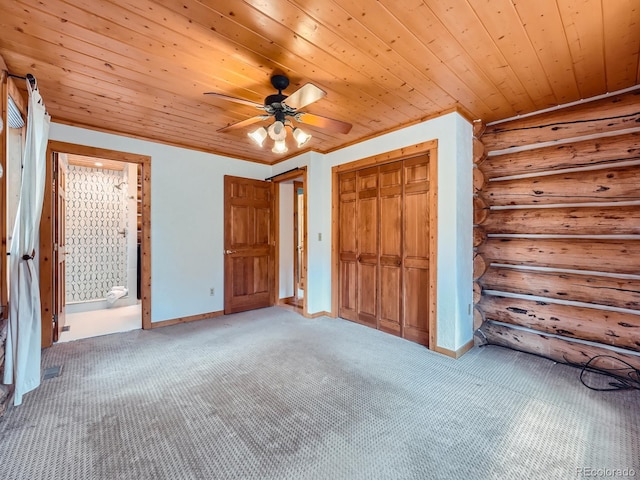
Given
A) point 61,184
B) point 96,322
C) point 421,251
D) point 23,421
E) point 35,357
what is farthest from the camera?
point 96,322

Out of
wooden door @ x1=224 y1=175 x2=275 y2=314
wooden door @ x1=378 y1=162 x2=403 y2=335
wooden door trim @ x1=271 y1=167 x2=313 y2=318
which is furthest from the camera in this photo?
wooden door @ x1=224 y1=175 x2=275 y2=314

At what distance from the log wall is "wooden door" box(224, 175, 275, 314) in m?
3.11

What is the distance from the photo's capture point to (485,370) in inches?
104

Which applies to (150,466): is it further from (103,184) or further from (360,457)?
(103,184)

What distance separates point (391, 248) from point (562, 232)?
1654mm

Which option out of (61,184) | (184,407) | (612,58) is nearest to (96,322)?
(61,184)

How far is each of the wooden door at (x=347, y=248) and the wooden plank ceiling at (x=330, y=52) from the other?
4.14ft

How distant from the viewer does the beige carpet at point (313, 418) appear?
1.54m

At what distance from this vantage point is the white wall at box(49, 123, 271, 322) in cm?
383

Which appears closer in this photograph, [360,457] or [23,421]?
[360,457]

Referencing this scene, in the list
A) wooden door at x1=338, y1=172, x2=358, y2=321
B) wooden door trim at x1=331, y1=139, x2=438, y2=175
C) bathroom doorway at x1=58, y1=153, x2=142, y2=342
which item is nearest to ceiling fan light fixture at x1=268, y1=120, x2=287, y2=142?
wooden door trim at x1=331, y1=139, x2=438, y2=175

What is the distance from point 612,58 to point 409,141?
1.63 metres

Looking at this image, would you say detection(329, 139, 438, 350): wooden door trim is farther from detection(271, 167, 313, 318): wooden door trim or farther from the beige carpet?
detection(271, 167, 313, 318): wooden door trim

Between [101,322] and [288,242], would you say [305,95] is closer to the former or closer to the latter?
[288,242]
